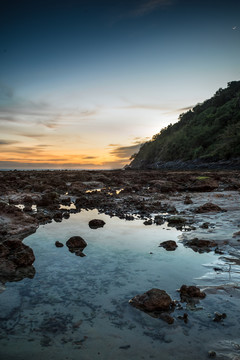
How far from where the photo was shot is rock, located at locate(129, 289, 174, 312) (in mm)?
2953

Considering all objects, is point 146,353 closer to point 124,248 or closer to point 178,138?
point 124,248

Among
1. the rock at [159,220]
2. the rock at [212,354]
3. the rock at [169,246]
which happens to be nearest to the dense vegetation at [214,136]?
the rock at [159,220]

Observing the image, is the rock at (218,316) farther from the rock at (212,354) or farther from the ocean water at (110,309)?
the rock at (212,354)

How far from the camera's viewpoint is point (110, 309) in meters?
3.04

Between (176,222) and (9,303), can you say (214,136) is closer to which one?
(176,222)

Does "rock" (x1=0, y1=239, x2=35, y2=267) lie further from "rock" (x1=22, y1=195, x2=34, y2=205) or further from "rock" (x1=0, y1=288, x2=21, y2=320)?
"rock" (x1=22, y1=195, x2=34, y2=205)

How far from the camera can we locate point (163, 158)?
318ft

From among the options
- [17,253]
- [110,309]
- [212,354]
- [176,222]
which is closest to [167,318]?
[212,354]

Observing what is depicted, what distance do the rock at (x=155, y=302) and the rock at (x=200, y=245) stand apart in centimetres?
234

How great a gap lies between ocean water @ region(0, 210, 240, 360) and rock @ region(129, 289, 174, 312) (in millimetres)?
96

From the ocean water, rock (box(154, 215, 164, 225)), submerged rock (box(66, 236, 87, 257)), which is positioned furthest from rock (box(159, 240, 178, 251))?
rock (box(154, 215, 164, 225))

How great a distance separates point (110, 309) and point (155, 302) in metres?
0.59

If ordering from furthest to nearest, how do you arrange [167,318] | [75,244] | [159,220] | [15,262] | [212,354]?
1. [159,220]
2. [75,244]
3. [15,262]
4. [167,318]
5. [212,354]

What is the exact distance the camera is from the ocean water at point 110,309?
2.34 m
